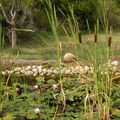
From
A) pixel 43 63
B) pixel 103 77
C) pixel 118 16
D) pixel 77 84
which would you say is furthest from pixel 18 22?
pixel 103 77

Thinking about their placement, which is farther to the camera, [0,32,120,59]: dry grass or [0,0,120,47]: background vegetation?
[0,0,120,47]: background vegetation

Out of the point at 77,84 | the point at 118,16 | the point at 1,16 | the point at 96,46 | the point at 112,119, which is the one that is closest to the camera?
the point at 96,46

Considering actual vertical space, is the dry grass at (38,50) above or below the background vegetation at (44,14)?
below

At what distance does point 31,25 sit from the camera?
14305 mm

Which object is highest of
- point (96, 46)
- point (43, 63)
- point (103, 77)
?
point (96, 46)

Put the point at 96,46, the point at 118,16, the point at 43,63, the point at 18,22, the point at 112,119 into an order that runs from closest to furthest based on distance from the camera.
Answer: the point at 96,46 → the point at 112,119 → the point at 43,63 → the point at 18,22 → the point at 118,16

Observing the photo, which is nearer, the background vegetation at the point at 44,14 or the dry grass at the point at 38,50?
the dry grass at the point at 38,50

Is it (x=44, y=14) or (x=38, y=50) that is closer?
(x=38, y=50)

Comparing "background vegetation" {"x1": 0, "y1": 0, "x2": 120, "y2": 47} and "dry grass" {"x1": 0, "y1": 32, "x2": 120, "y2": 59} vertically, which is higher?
"background vegetation" {"x1": 0, "y1": 0, "x2": 120, "y2": 47}

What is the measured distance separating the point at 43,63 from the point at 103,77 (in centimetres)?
538

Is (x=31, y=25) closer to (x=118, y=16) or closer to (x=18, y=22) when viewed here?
(x=18, y=22)

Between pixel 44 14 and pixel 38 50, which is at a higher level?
pixel 44 14

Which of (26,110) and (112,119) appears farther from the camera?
(26,110)

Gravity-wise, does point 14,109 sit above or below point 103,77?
below
